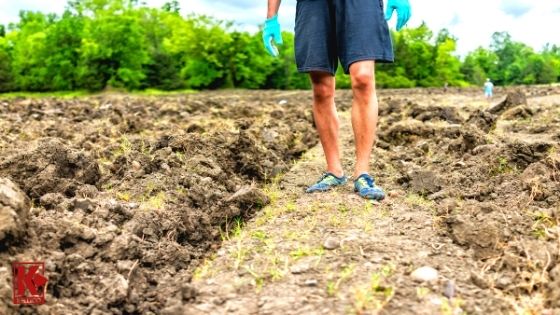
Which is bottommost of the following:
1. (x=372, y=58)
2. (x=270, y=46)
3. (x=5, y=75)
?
(x=372, y=58)

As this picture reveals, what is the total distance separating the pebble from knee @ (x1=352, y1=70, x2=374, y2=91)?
179cm

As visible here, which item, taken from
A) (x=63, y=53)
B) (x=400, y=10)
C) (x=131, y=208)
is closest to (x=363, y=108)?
(x=400, y=10)

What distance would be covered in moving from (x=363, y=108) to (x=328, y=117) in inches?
16.5

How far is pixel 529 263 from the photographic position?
258 cm

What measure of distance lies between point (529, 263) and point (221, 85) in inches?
2062

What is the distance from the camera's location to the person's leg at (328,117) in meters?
4.46

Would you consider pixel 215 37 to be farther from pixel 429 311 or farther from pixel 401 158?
pixel 429 311

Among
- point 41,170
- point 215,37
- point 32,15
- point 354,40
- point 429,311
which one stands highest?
point 32,15

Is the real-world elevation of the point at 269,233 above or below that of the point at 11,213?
below

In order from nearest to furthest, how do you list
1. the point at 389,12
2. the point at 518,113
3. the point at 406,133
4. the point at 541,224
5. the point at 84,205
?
the point at 541,224, the point at 84,205, the point at 389,12, the point at 406,133, the point at 518,113

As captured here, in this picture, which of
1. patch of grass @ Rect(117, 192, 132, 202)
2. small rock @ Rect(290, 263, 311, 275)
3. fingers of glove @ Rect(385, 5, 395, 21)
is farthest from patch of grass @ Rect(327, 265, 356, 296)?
fingers of glove @ Rect(385, 5, 395, 21)

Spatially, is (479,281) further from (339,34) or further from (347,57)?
(339,34)

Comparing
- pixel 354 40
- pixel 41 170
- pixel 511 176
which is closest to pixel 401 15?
pixel 354 40

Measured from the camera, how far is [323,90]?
447 cm
